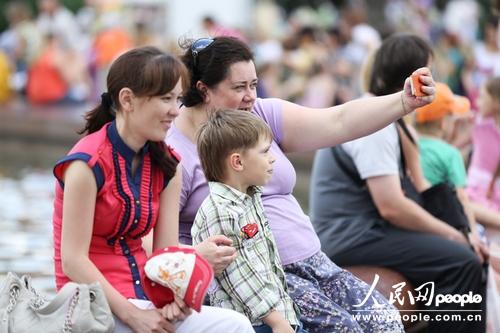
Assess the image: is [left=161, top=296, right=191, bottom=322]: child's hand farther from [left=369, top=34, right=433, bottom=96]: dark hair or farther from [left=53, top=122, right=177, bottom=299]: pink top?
[left=369, top=34, right=433, bottom=96]: dark hair

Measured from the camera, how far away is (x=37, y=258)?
8758 mm

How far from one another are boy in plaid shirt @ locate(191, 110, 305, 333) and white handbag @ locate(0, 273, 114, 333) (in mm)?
589

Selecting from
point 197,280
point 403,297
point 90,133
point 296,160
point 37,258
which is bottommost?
point 296,160

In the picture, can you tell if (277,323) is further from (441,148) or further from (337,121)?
(441,148)

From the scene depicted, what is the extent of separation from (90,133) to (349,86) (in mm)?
11971

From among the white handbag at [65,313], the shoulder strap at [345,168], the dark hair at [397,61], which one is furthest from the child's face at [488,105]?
the white handbag at [65,313]

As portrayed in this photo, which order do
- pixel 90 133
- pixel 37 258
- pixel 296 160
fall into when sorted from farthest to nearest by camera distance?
1. pixel 296 160
2. pixel 37 258
3. pixel 90 133

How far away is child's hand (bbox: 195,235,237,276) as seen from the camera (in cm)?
409

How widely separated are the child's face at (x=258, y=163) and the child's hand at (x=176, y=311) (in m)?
0.64

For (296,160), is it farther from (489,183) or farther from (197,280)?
(197,280)

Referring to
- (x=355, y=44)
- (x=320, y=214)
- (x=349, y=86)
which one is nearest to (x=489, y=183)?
(x=320, y=214)

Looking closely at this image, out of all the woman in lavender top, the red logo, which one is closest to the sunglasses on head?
the woman in lavender top

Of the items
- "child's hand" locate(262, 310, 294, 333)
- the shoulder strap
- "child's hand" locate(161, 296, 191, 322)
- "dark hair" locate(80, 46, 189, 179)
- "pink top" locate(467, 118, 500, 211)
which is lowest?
"pink top" locate(467, 118, 500, 211)

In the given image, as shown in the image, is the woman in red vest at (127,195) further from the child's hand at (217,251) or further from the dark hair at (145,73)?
the child's hand at (217,251)
